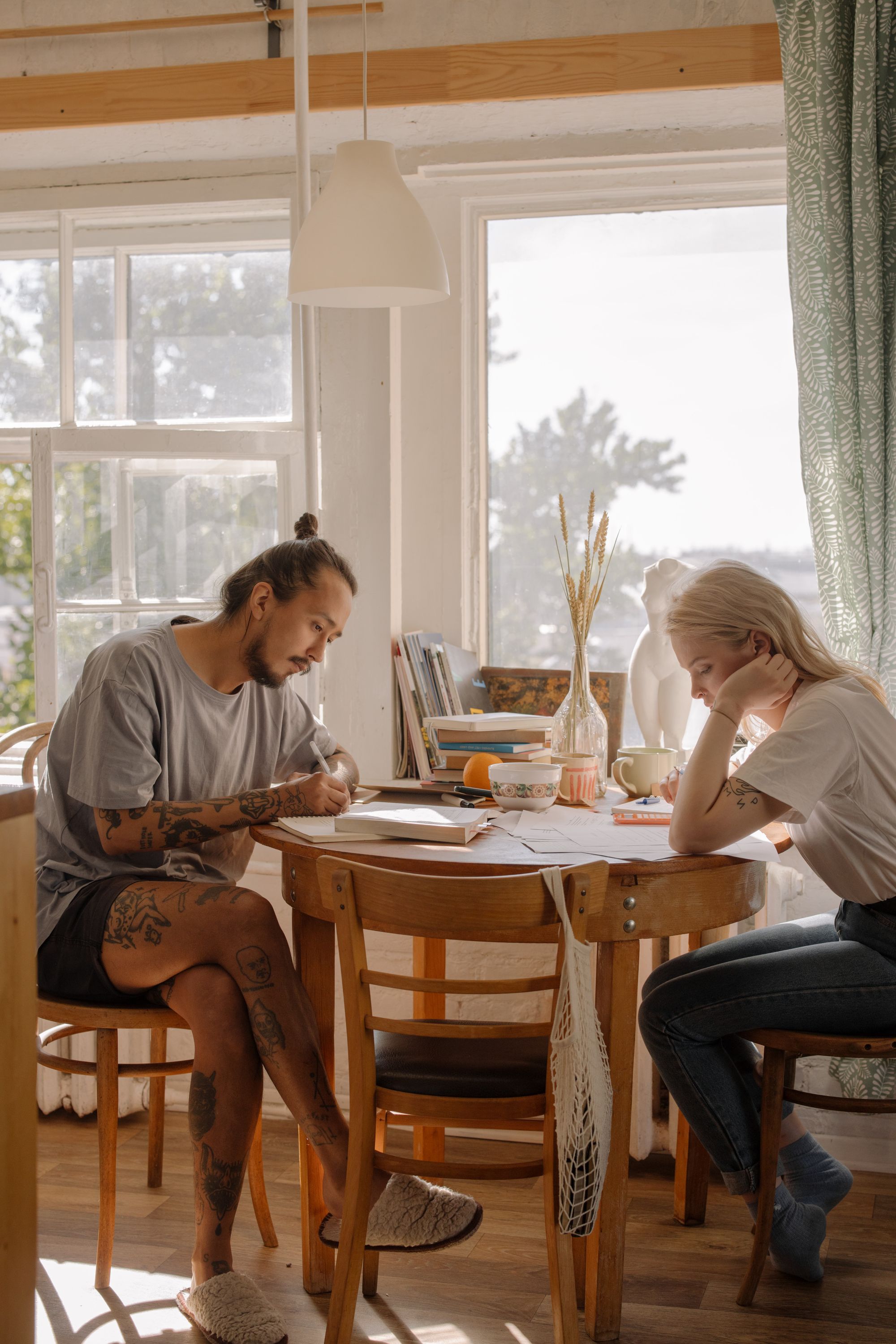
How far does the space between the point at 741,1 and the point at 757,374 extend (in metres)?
0.81

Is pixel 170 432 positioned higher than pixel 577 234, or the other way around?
pixel 577 234

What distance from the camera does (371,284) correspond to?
2004mm

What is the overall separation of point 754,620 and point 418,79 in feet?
5.07

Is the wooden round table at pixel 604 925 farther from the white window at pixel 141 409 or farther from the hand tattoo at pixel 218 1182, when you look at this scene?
the white window at pixel 141 409

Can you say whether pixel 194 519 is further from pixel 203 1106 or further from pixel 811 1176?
pixel 811 1176

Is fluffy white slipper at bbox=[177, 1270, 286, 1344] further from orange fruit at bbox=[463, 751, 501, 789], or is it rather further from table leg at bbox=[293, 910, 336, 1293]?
orange fruit at bbox=[463, 751, 501, 789]

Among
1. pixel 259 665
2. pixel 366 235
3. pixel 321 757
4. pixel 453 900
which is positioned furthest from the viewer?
pixel 321 757

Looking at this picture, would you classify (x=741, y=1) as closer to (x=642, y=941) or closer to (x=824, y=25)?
(x=824, y=25)

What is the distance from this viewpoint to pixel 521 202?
9.68ft

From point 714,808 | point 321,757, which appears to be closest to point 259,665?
point 321,757

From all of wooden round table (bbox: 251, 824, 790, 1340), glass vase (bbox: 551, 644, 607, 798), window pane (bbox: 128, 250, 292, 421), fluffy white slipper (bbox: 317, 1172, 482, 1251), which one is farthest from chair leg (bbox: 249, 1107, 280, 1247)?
window pane (bbox: 128, 250, 292, 421)

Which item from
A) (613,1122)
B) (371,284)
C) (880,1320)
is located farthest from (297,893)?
(880,1320)

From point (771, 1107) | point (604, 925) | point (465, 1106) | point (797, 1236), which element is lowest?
point (797, 1236)

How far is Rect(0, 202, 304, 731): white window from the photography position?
2957mm
